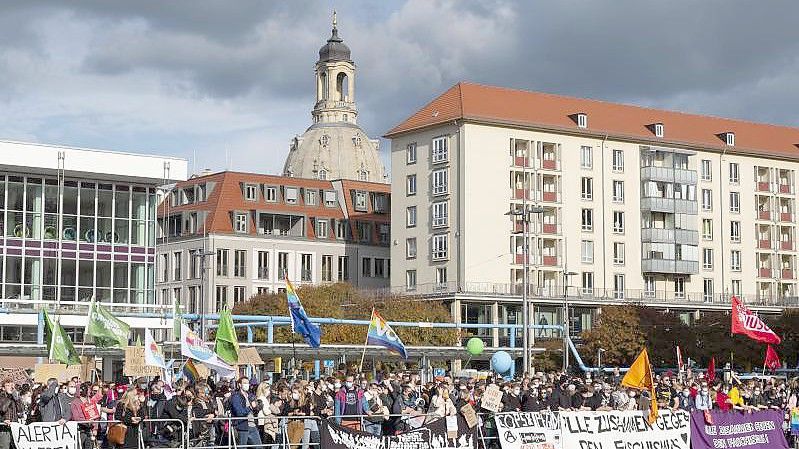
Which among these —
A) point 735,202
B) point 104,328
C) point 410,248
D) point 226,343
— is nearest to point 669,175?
point 735,202

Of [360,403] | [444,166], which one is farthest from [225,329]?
[444,166]

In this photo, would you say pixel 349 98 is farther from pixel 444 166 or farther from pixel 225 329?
pixel 225 329

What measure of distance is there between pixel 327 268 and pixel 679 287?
87.9ft

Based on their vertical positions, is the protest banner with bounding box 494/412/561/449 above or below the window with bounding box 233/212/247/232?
below

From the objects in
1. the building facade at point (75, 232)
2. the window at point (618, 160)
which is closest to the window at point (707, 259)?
the window at point (618, 160)

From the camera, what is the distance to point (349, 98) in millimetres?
167875

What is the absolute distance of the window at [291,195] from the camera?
108 meters

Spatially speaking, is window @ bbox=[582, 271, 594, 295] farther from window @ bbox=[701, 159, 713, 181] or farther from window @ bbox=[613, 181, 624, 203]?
window @ bbox=[701, 159, 713, 181]

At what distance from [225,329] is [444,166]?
61.3 metres

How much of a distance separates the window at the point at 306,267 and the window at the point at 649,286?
83.1ft

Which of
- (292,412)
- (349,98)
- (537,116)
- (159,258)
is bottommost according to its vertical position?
(292,412)

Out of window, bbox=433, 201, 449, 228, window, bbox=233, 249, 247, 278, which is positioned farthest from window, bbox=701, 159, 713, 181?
window, bbox=233, 249, 247, 278

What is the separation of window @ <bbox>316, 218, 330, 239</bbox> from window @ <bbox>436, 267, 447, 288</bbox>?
17.0m

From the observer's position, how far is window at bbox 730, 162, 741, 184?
341 feet
